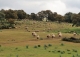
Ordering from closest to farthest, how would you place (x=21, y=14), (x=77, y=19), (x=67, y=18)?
1. (x=77, y=19)
2. (x=21, y=14)
3. (x=67, y=18)

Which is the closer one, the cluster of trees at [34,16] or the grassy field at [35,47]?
the grassy field at [35,47]

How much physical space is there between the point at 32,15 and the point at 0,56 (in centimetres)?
10780

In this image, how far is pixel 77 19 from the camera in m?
63.0

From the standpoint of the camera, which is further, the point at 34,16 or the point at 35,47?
the point at 34,16

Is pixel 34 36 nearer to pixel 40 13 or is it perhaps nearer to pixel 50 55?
pixel 50 55

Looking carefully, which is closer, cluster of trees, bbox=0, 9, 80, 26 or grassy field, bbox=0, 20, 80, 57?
grassy field, bbox=0, 20, 80, 57

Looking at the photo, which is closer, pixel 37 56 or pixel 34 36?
pixel 37 56

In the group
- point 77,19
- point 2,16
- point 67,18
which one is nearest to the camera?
point 77,19

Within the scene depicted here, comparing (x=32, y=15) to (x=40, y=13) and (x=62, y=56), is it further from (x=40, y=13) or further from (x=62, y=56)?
Answer: (x=62, y=56)

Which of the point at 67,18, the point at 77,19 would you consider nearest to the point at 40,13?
the point at 67,18

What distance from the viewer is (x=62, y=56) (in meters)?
21.5

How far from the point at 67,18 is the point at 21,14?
25.6 m

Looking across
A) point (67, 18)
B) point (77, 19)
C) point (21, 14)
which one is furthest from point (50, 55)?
point (67, 18)

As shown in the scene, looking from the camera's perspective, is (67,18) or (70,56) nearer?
(70,56)
